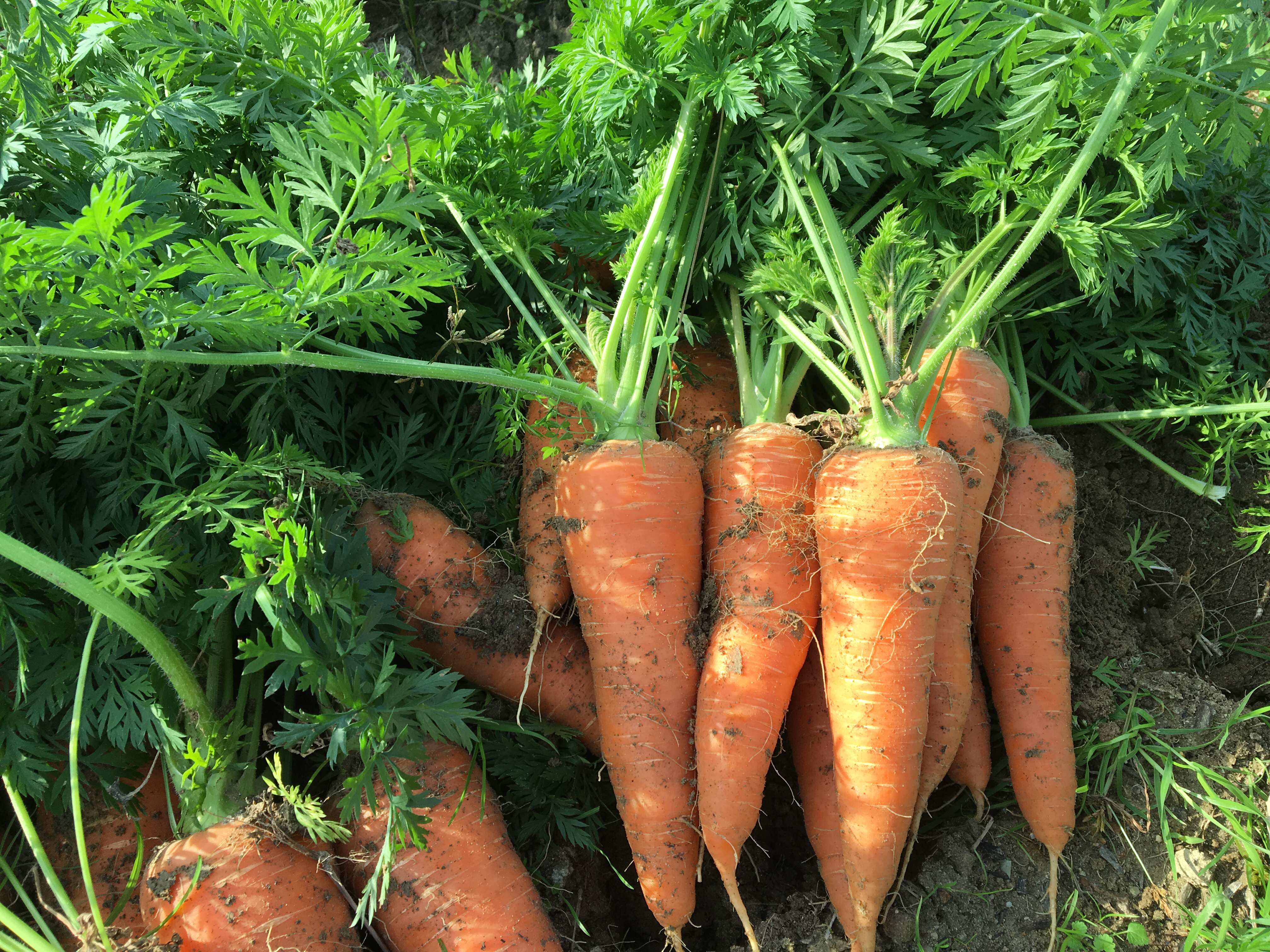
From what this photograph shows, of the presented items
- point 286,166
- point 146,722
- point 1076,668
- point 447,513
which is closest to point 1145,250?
point 1076,668

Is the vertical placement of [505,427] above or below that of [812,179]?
below

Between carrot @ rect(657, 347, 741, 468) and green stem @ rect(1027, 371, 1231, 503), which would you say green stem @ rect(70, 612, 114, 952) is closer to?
carrot @ rect(657, 347, 741, 468)

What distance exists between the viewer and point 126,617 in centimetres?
150

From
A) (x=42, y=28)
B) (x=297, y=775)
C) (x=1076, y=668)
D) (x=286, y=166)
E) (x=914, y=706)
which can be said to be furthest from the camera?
(x=1076, y=668)

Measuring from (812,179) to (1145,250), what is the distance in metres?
1.00

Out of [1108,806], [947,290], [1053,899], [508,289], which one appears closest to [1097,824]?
[1108,806]

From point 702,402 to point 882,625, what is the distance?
764mm

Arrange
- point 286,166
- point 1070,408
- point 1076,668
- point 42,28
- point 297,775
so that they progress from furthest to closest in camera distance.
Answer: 1. point 1070,408
2. point 1076,668
3. point 297,775
4. point 286,166
5. point 42,28

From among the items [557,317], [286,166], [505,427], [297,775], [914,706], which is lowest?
[914,706]

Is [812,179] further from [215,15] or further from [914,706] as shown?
[215,15]

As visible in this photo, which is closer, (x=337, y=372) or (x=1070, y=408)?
(x=337, y=372)

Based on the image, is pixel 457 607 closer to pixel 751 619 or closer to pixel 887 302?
pixel 751 619

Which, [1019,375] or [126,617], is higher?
[126,617]

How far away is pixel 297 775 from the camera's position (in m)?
1.99
